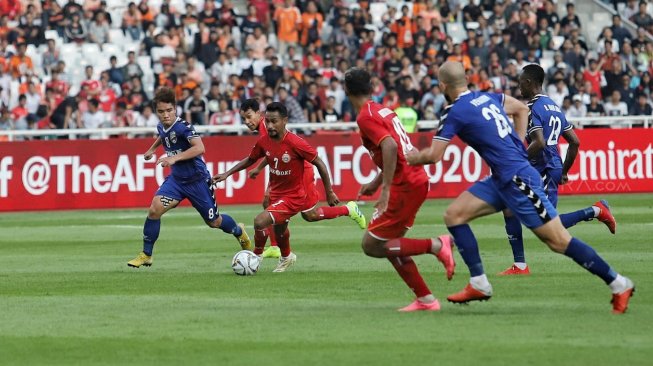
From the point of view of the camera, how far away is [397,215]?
10.7m

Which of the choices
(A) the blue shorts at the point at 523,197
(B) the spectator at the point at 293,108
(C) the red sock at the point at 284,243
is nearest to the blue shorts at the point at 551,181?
(C) the red sock at the point at 284,243

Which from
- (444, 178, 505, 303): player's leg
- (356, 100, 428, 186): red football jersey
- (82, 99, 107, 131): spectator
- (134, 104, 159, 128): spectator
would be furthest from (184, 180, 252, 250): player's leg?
(82, 99, 107, 131): spectator

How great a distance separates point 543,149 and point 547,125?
309mm

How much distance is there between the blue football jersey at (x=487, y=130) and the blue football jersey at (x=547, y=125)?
3606mm

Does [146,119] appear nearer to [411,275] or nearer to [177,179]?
[177,179]

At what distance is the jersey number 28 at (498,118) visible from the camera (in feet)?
33.9

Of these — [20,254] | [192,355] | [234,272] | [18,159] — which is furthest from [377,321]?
[18,159]

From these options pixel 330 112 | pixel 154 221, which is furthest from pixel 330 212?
pixel 330 112

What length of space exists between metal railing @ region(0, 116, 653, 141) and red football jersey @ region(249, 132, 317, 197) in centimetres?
1176

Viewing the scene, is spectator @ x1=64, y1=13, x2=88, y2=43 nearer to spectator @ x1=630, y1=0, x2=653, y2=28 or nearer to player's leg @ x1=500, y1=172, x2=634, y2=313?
spectator @ x1=630, y1=0, x2=653, y2=28

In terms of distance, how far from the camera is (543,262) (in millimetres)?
14750

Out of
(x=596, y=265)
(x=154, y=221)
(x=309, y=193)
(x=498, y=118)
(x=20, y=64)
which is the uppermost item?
(x=498, y=118)

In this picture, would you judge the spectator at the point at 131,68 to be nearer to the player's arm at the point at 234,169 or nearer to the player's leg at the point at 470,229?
the player's arm at the point at 234,169

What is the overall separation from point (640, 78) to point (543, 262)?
62.8ft
